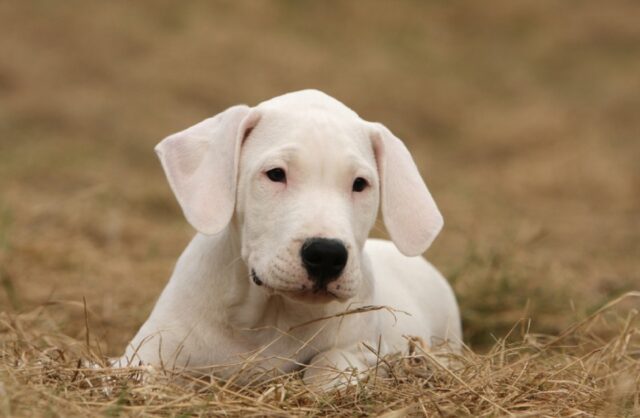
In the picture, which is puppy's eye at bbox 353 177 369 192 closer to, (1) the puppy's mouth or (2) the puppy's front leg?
(1) the puppy's mouth

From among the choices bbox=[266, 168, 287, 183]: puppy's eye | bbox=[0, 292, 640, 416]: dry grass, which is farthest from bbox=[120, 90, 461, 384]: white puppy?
bbox=[0, 292, 640, 416]: dry grass

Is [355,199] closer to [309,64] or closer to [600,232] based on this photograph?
[600,232]

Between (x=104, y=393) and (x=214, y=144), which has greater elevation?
(x=214, y=144)

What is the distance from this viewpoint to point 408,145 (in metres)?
14.5

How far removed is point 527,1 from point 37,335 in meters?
15.0

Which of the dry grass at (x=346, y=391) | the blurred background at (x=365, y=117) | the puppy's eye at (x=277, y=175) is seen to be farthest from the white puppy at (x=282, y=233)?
the blurred background at (x=365, y=117)

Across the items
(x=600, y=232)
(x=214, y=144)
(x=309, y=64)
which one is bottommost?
(x=600, y=232)

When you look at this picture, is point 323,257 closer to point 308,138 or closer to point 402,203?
point 308,138

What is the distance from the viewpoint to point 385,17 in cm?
1822

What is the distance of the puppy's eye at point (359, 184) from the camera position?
4.36 m

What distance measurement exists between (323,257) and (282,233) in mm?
220

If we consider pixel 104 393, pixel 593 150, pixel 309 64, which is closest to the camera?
pixel 104 393

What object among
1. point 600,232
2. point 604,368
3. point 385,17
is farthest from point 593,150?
point 604,368

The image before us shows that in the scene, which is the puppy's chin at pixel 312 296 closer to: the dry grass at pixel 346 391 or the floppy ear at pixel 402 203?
the dry grass at pixel 346 391
